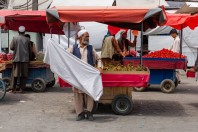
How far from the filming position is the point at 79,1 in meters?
17.7

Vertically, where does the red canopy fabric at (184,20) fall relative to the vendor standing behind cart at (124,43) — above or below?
above

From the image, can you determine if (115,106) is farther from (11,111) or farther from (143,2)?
(143,2)

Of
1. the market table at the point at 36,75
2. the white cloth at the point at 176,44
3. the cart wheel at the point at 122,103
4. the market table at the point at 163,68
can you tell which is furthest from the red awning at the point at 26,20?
the cart wheel at the point at 122,103

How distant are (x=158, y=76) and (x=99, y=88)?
4228mm

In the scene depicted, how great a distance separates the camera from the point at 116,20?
7.71 metres

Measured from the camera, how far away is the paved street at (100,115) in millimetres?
7133

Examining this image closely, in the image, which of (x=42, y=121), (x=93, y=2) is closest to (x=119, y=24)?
(x=42, y=121)

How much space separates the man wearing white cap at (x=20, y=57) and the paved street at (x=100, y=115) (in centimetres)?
52

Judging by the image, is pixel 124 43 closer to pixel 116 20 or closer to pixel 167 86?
pixel 167 86

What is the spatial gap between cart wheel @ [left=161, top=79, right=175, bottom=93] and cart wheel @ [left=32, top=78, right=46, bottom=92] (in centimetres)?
344

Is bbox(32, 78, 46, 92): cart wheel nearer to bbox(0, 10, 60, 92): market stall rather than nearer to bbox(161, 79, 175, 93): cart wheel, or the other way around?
bbox(0, 10, 60, 92): market stall

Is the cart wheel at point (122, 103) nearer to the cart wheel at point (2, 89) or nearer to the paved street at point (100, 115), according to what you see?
the paved street at point (100, 115)

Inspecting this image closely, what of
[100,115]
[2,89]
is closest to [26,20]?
[2,89]

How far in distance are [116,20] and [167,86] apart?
14.5 feet
